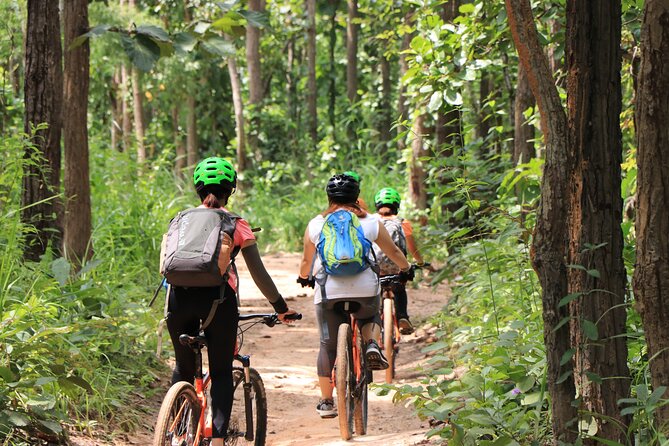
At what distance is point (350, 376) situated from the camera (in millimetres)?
6625

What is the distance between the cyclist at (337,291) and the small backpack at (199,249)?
6.05 feet

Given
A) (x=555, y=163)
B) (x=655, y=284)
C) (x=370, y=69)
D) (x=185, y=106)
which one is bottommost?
(x=655, y=284)

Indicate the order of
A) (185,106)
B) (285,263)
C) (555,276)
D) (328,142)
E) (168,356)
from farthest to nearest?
(185,106) < (328,142) < (285,263) < (168,356) < (555,276)

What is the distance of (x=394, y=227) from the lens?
873 cm

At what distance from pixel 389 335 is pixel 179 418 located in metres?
4.24

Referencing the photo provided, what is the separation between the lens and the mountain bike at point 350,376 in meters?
6.48

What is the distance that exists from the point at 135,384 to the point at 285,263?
30.4ft

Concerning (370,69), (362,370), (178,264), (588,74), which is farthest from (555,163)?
(370,69)

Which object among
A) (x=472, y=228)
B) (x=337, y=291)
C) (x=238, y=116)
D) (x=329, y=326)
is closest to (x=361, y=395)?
(x=329, y=326)

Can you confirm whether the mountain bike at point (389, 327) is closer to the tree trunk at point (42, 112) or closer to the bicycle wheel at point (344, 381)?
the bicycle wheel at point (344, 381)

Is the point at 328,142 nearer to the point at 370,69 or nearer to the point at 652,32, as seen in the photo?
the point at 370,69

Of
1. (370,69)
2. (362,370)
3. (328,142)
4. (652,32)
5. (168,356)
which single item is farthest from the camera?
(370,69)

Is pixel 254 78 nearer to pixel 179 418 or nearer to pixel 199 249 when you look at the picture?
pixel 199 249

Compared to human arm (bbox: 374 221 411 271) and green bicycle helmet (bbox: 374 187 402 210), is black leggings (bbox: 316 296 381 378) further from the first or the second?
green bicycle helmet (bbox: 374 187 402 210)
